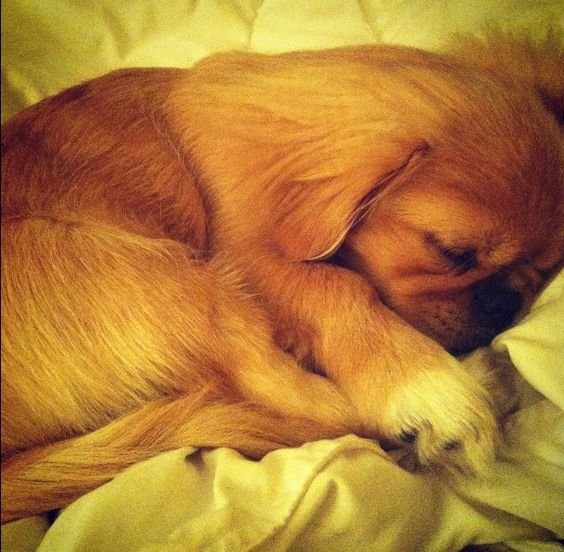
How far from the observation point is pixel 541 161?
0.98m

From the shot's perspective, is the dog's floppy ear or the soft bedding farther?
the dog's floppy ear

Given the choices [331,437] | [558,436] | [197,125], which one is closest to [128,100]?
[197,125]

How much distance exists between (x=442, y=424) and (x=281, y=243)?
0.44 m

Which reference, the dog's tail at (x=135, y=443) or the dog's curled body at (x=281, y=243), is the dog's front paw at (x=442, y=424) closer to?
the dog's curled body at (x=281, y=243)

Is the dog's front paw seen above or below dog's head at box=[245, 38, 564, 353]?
below

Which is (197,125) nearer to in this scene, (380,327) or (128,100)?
(128,100)

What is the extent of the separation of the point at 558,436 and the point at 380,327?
1.19ft

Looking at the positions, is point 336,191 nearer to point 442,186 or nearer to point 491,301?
point 442,186

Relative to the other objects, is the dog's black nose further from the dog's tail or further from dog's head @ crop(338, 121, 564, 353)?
the dog's tail

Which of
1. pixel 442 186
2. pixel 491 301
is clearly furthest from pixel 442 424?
pixel 442 186

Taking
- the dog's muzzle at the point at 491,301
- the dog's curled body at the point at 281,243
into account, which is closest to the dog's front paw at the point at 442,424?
the dog's curled body at the point at 281,243

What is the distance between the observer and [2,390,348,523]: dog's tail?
2.71 feet

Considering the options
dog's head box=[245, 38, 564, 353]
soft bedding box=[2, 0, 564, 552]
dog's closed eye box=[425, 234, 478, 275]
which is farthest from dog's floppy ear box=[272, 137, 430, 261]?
soft bedding box=[2, 0, 564, 552]

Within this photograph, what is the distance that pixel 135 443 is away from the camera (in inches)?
34.0
